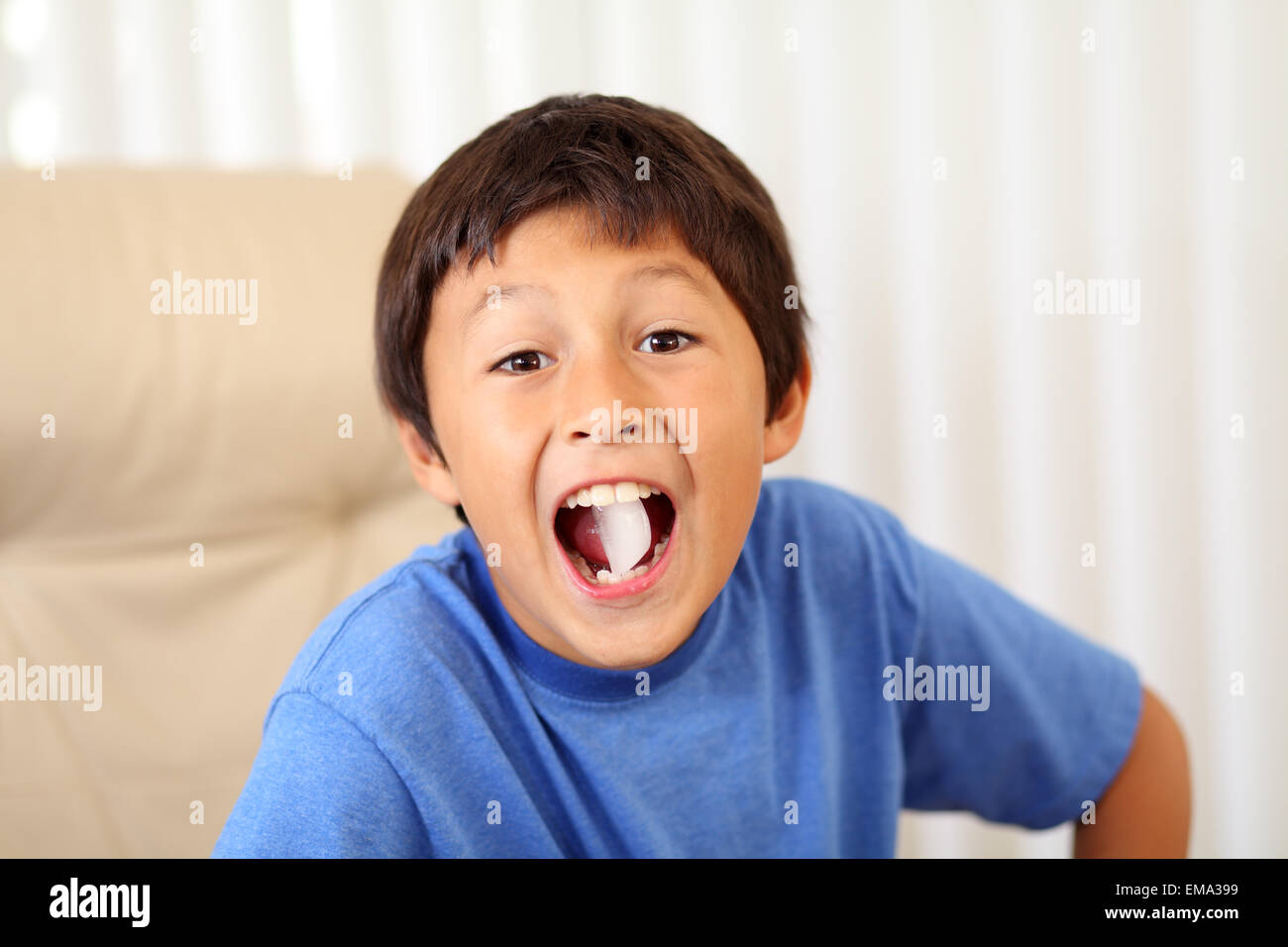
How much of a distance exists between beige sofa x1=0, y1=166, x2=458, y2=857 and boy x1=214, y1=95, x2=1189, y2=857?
28 centimetres

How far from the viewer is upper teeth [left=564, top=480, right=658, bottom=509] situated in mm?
677

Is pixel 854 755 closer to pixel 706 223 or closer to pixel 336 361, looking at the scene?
pixel 706 223

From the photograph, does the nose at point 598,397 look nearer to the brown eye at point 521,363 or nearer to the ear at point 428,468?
the brown eye at point 521,363

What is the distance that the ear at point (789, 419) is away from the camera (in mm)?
841

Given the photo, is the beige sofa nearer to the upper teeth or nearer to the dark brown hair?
the dark brown hair

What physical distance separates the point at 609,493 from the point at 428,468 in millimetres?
226

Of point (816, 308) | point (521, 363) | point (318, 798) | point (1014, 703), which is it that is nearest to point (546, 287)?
point (521, 363)

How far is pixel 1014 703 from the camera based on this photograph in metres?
0.92

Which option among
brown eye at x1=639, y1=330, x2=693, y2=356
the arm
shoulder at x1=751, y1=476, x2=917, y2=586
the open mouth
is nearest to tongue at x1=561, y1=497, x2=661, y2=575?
the open mouth

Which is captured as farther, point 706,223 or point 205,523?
point 205,523

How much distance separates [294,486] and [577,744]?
503 millimetres
